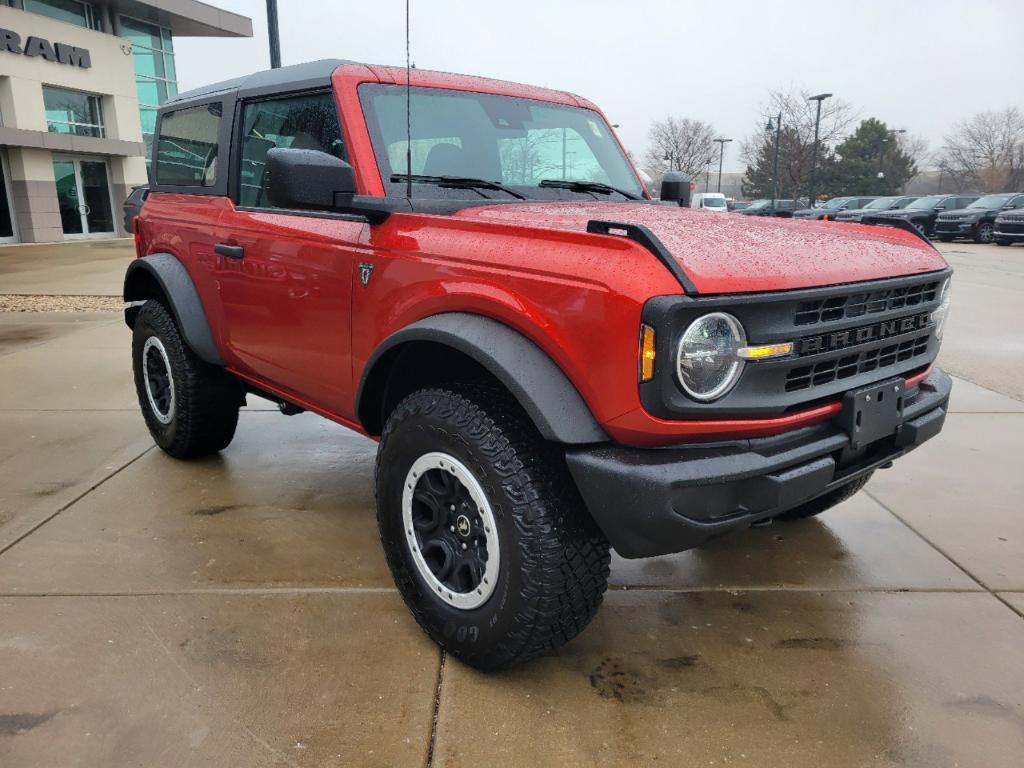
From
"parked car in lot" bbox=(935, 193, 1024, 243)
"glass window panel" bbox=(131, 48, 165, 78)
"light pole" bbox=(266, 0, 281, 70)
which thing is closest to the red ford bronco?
"light pole" bbox=(266, 0, 281, 70)

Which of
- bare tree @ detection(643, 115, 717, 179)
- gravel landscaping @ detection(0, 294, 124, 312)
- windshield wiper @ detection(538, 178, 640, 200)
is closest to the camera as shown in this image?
windshield wiper @ detection(538, 178, 640, 200)

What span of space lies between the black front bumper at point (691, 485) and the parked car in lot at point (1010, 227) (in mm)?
23199

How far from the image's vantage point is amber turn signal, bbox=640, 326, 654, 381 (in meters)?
1.90

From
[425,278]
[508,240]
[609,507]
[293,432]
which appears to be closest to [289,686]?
[609,507]

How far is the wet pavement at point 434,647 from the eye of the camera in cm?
213

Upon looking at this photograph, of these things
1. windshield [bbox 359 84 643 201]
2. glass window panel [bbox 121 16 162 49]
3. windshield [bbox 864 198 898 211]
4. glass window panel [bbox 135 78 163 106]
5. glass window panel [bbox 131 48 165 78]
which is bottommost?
windshield [bbox 864 198 898 211]

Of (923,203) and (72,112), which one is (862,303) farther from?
(923,203)

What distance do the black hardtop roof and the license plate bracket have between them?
2.20 meters

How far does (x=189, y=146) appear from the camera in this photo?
13.0 feet

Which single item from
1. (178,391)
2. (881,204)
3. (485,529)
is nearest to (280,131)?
(178,391)

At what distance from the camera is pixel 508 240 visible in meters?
2.24

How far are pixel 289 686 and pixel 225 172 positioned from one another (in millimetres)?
2331

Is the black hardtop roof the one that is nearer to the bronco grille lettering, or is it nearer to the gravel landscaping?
the bronco grille lettering

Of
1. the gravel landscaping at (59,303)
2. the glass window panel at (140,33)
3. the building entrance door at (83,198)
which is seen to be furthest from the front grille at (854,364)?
the glass window panel at (140,33)
